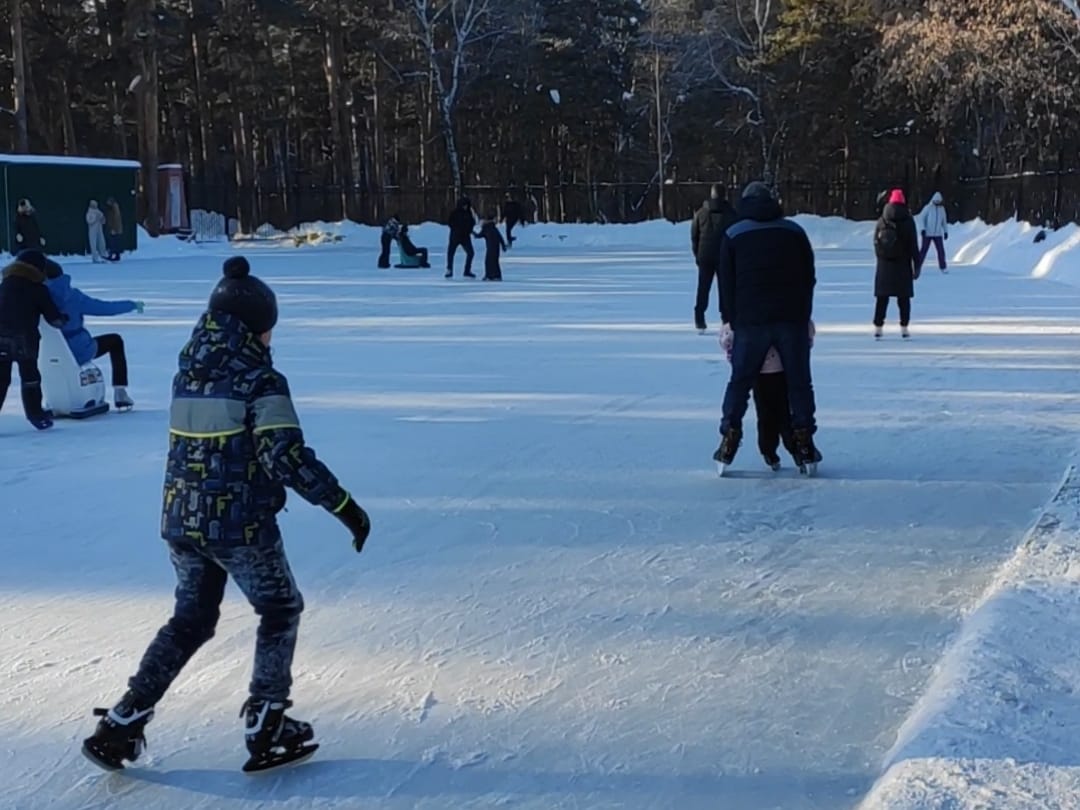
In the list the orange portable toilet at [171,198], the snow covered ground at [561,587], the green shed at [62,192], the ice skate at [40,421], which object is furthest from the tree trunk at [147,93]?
the ice skate at [40,421]

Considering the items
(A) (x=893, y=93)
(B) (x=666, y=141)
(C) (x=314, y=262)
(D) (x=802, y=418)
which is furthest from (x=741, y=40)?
(D) (x=802, y=418)

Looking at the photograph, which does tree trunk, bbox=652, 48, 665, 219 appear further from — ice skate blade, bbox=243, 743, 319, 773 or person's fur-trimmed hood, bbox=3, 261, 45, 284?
ice skate blade, bbox=243, 743, 319, 773

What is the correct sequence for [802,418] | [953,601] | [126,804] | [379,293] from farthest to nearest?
[379,293] < [802,418] < [953,601] < [126,804]

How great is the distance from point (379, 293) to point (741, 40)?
3374 centimetres

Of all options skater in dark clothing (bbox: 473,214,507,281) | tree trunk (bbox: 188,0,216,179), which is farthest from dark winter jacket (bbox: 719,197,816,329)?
tree trunk (bbox: 188,0,216,179)

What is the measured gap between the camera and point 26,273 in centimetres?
838

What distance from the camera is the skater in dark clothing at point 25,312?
8406 mm

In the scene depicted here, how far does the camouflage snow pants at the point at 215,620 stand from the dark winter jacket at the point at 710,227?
30.5ft

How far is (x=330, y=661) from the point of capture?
4297mm

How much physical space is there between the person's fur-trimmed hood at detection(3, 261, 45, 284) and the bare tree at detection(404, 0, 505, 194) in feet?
117

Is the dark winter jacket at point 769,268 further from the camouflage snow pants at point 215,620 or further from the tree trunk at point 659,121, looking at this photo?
the tree trunk at point 659,121

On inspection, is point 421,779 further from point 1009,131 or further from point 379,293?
point 1009,131

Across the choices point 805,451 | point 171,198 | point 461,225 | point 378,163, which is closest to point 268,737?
point 805,451

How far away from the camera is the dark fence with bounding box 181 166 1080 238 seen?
4434cm
